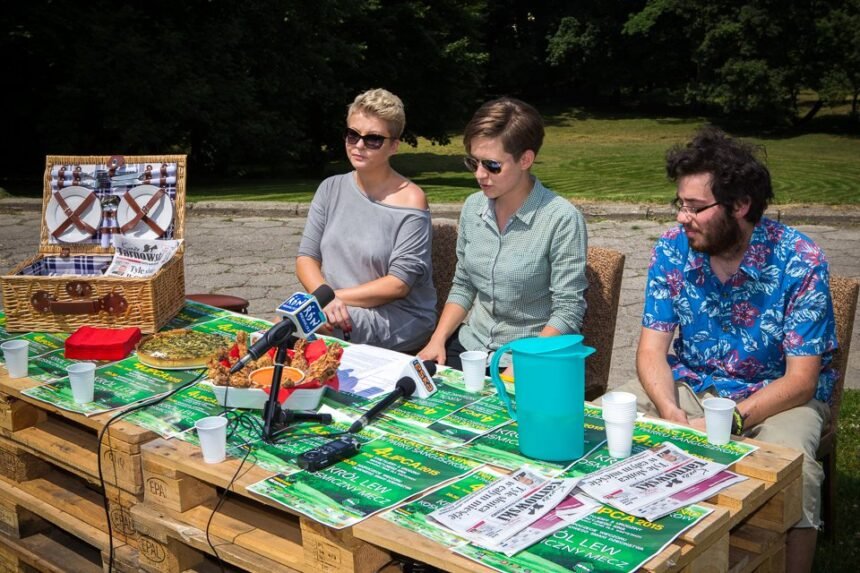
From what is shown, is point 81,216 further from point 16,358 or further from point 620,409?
point 620,409

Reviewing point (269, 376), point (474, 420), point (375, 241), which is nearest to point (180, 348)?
point (269, 376)

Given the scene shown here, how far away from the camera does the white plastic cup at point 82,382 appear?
2807 mm

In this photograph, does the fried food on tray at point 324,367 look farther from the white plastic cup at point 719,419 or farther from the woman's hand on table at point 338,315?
the white plastic cup at point 719,419

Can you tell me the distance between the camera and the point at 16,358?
3072mm

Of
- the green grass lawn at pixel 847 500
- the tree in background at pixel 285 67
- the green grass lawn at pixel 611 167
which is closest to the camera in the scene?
the green grass lawn at pixel 847 500

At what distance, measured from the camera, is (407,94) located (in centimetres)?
2094

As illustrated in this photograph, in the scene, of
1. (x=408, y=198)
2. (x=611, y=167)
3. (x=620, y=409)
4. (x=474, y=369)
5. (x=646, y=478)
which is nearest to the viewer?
(x=646, y=478)

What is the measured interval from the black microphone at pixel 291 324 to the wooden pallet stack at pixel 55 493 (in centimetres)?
68

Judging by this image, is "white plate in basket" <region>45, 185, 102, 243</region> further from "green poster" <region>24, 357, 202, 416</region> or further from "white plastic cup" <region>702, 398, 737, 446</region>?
"white plastic cup" <region>702, 398, 737, 446</region>

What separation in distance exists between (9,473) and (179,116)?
12.3 metres

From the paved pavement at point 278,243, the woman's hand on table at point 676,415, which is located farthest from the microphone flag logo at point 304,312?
the paved pavement at point 278,243

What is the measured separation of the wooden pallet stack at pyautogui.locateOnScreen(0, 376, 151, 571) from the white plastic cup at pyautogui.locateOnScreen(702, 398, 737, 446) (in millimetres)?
1650

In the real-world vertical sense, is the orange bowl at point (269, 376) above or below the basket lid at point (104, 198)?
below

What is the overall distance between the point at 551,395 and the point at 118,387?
1.50m
